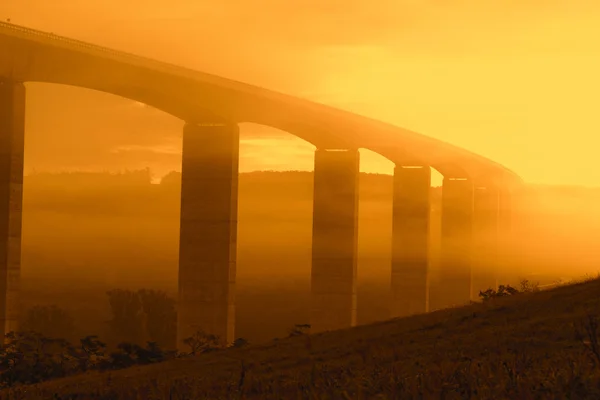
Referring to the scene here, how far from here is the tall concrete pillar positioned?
88.4m

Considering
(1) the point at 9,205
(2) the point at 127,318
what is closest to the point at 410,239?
(2) the point at 127,318

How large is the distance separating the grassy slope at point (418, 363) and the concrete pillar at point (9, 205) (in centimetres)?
1869

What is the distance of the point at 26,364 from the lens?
2698 centimetres

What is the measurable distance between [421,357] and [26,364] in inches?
588

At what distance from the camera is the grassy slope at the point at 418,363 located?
32.8 ft

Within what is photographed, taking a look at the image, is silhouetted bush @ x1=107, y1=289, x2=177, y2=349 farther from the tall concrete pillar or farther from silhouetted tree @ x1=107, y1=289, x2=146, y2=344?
the tall concrete pillar

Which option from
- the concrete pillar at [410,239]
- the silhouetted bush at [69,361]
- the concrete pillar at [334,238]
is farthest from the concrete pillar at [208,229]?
the concrete pillar at [410,239]

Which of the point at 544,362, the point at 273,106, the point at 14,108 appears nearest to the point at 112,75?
the point at 14,108

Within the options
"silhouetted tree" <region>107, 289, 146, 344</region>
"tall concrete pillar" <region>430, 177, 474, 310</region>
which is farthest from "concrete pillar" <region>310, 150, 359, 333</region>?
"silhouetted tree" <region>107, 289, 146, 344</region>

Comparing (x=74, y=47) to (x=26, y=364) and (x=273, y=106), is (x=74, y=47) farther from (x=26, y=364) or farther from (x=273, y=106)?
(x=26, y=364)

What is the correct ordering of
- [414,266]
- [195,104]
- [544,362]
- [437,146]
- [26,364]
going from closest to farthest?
1. [544,362]
2. [26,364]
3. [195,104]
4. [437,146]
5. [414,266]

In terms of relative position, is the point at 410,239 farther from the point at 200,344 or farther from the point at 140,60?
the point at 200,344

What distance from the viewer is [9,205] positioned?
131 feet

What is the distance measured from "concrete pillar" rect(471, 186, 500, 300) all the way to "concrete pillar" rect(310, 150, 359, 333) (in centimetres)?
3147
